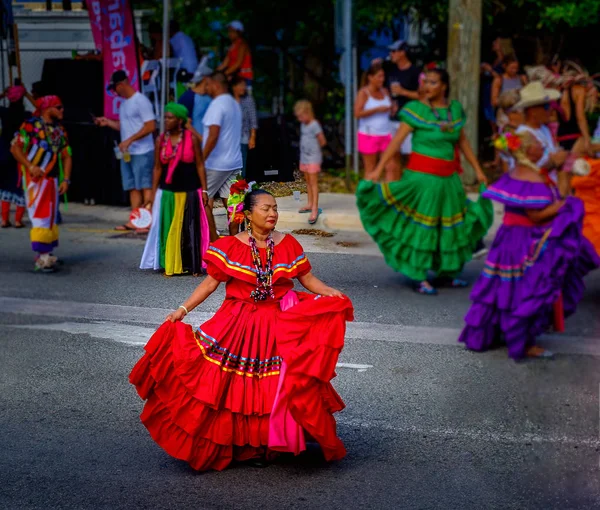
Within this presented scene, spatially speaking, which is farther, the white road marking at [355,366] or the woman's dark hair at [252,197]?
the white road marking at [355,366]

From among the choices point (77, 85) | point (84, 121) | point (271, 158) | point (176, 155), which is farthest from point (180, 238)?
point (77, 85)

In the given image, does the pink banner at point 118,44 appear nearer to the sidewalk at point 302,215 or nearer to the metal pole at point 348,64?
the sidewalk at point 302,215

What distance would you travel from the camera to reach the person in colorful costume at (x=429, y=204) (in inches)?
287

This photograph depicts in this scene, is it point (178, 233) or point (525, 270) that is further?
point (525, 270)

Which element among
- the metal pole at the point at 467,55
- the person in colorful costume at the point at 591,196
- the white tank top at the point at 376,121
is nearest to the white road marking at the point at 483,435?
the person in colorful costume at the point at 591,196

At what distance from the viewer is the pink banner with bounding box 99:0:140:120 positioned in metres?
10.4

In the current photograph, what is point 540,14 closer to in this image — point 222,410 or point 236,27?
point 236,27

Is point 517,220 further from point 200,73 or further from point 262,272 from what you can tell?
point 200,73

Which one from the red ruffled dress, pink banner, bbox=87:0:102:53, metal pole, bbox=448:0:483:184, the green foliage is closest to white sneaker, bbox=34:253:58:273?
the red ruffled dress

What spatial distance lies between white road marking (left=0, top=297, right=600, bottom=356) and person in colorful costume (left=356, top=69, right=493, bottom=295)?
1049 mm

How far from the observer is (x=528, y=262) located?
6.09 m

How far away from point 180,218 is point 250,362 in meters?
0.73

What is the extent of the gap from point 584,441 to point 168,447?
1.87 metres

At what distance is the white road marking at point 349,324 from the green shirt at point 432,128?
1.63 meters
